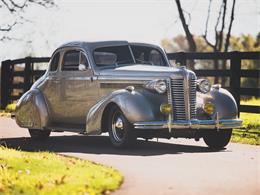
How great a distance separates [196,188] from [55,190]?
1540 millimetres

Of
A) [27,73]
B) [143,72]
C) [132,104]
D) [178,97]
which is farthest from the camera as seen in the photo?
[27,73]

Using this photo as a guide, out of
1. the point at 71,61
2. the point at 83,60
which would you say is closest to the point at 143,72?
the point at 83,60

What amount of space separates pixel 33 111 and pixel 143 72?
9.78ft

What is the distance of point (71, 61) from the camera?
1283cm

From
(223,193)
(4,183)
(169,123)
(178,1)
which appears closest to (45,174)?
(4,183)

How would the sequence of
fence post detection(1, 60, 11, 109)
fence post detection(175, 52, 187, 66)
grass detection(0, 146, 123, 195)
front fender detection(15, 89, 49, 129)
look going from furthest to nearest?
fence post detection(1, 60, 11, 109) → fence post detection(175, 52, 187, 66) → front fender detection(15, 89, 49, 129) → grass detection(0, 146, 123, 195)

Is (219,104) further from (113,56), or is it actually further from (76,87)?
(76,87)

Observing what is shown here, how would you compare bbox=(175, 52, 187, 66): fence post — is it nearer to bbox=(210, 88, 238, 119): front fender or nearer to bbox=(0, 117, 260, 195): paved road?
bbox=(0, 117, 260, 195): paved road

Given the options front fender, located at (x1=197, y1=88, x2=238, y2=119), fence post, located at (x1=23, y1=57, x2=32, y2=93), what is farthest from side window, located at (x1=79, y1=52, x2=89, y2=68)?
fence post, located at (x1=23, y1=57, x2=32, y2=93)

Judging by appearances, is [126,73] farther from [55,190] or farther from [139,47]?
[55,190]

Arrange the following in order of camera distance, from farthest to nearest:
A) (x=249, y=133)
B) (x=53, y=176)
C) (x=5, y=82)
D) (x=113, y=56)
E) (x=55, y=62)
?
(x=5, y=82), (x=249, y=133), (x=55, y=62), (x=113, y=56), (x=53, y=176)

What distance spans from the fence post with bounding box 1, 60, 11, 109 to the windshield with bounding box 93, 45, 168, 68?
49.2 feet

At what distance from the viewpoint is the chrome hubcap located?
11.1 meters

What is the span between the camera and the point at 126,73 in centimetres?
1148
